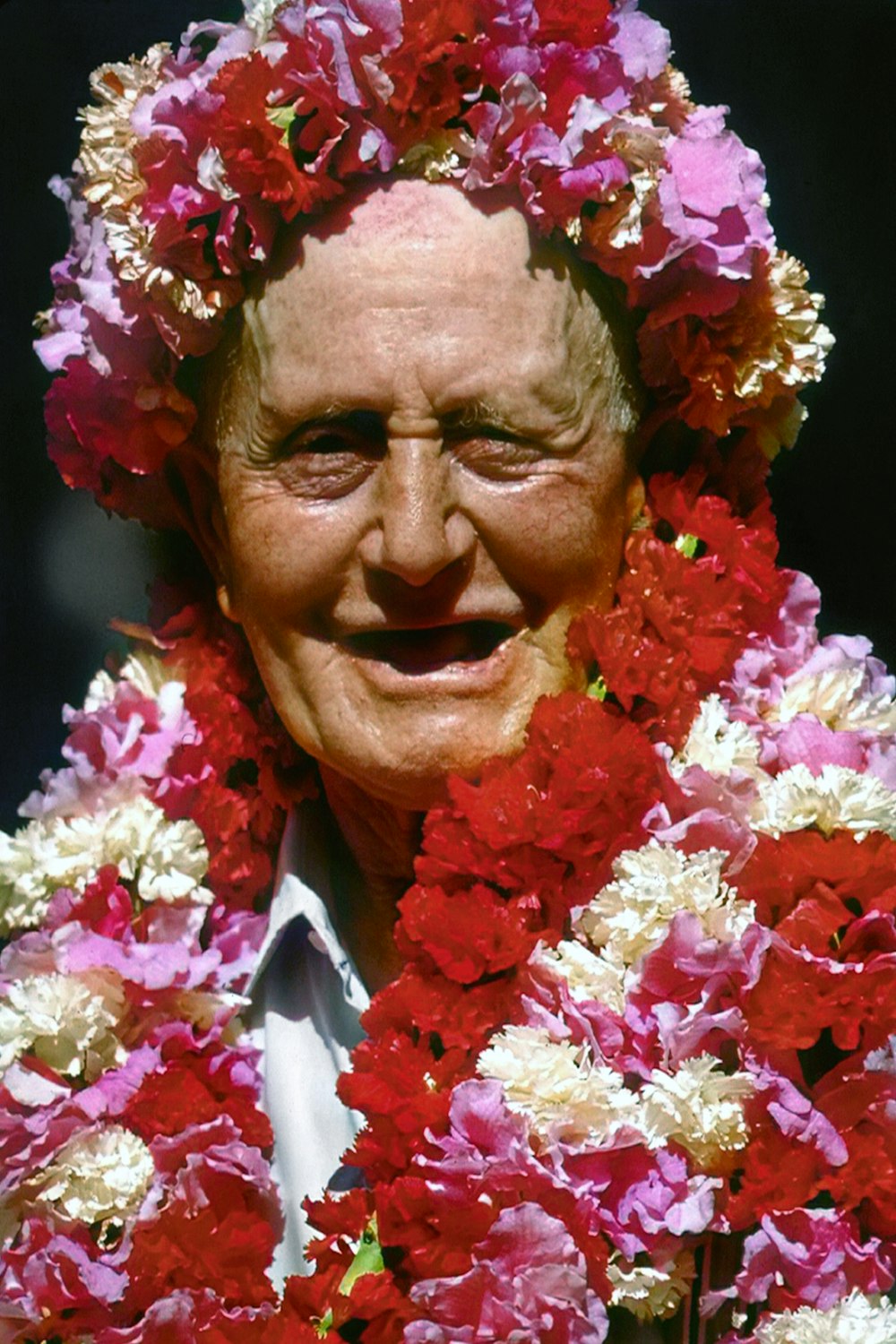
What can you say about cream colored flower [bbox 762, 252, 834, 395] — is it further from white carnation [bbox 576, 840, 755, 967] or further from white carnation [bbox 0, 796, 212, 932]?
white carnation [bbox 0, 796, 212, 932]

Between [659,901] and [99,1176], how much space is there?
820 mm

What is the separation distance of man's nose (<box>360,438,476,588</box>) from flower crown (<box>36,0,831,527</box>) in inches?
13.5

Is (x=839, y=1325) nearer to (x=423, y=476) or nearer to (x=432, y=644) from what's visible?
(x=432, y=644)

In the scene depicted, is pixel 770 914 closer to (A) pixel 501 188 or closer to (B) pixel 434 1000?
(B) pixel 434 1000

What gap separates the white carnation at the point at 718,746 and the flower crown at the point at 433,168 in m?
0.44

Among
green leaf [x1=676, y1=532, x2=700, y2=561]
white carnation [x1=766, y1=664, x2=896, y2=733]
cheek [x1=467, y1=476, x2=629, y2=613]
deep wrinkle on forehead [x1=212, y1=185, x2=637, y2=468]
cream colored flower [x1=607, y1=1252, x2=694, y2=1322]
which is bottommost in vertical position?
cream colored flower [x1=607, y1=1252, x2=694, y2=1322]

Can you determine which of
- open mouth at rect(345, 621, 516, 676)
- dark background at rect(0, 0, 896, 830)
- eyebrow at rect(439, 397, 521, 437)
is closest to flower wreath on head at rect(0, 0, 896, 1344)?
open mouth at rect(345, 621, 516, 676)

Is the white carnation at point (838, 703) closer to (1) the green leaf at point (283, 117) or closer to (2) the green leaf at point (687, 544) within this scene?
(2) the green leaf at point (687, 544)

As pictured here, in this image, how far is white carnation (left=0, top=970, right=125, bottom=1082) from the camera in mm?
2738

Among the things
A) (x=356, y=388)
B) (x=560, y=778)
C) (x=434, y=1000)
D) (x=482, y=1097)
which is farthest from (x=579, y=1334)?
(x=356, y=388)

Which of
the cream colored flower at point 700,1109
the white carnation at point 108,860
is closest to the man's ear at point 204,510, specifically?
the white carnation at point 108,860

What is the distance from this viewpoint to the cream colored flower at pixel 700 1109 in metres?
2.36

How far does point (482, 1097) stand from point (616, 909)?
0.29 meters

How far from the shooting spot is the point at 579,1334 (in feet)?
7.69
